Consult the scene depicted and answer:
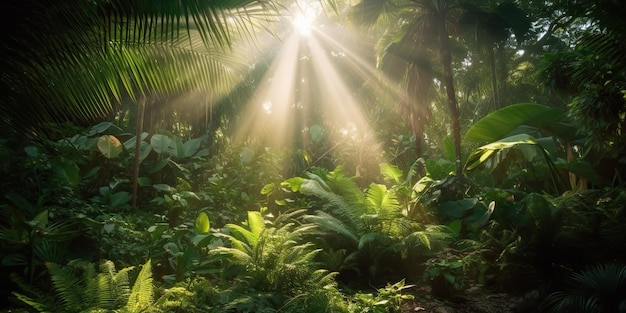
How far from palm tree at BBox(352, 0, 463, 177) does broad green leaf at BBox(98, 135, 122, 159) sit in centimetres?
639

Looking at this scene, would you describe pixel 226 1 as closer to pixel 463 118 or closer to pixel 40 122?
pixel 40 122

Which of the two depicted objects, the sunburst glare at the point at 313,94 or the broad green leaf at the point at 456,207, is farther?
the sunburst glare at the point at 313,94

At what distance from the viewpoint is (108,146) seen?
841cm

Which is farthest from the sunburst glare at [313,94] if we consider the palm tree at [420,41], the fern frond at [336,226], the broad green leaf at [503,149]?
the fern frond at [336,226]

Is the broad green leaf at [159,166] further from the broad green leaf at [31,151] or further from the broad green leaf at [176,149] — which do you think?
the broad green leaf at [31,151]

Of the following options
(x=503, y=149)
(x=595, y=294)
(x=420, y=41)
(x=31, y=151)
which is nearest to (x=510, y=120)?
(x=420, y=41)

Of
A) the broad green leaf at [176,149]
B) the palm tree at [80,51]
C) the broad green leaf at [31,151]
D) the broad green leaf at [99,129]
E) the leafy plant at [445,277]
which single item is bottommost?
the leafy plant at [445,277]

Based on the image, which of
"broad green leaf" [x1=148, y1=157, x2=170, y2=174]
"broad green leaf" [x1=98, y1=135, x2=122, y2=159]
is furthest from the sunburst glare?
"broad green leaf" [x1=98, y1=135, x2=122, y2=159]

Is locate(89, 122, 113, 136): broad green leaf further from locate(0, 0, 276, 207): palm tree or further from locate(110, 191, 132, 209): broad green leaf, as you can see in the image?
locate(0, 0, 276, 207): palm tree

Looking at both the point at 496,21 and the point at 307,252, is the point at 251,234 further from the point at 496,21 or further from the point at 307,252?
the point at 496,21

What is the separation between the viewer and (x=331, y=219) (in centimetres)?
614

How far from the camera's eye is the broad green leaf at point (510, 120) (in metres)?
8.98

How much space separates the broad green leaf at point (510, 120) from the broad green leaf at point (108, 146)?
7.98m

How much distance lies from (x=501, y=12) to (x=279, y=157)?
6.90m
